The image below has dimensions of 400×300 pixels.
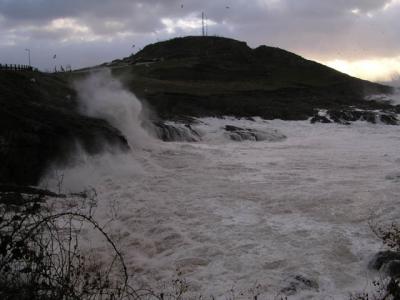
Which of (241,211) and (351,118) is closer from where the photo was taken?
(241,211)

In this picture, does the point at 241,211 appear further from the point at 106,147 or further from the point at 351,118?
the point at 351,118

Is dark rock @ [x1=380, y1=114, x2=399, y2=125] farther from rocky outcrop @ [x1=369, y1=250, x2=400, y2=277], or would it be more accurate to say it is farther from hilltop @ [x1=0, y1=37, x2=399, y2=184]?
rocky outcrop @ [x1=369, y1=250, x2=400, y2=277]

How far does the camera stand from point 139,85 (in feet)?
136

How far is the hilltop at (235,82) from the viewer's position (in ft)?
119

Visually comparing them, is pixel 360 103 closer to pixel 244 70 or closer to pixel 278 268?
pixel 244 70

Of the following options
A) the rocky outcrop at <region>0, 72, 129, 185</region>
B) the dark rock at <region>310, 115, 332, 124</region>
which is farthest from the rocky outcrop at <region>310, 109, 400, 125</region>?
the rocky outcrop at <region>0, 72, 129, 185</region>

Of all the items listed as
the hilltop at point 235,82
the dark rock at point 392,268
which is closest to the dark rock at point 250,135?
the hilltop at point 235,82

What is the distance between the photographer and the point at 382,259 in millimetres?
7605

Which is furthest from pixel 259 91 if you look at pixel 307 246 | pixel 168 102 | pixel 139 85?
pixel 307 246

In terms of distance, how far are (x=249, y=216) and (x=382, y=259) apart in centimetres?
325

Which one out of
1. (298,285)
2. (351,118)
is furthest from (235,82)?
(298,285)

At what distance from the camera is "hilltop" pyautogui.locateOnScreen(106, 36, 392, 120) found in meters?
36.1

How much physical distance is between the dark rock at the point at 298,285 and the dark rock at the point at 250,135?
1824 cm

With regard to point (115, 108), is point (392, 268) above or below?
below
